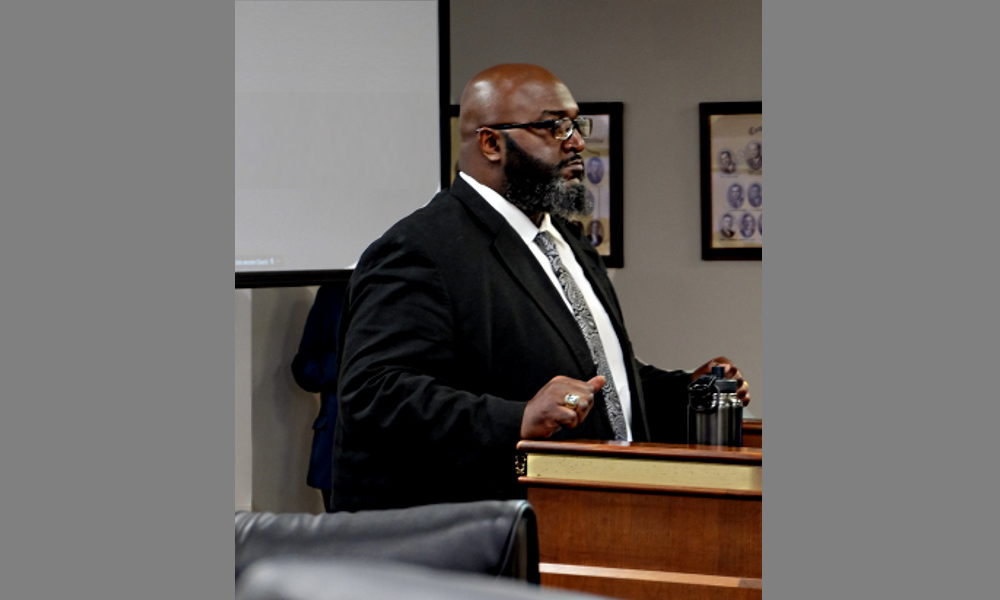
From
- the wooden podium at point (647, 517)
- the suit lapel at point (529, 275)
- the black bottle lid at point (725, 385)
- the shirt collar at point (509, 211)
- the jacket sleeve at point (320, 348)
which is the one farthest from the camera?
the jacket sleeve at point (320, 348)

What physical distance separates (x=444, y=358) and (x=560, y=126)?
54cm

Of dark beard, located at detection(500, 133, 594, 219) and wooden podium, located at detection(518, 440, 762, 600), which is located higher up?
dark beard, located at detection(500, 133, 594, 219)

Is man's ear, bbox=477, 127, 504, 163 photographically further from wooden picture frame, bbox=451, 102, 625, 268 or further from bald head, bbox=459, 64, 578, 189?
wooden picture frame, bbox=451, 102, 625, 268

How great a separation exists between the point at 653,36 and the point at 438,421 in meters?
2.56

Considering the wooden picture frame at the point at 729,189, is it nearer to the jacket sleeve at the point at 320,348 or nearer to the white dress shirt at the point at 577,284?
the jacket sleeve at the point at 320,348

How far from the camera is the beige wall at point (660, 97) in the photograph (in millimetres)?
4145

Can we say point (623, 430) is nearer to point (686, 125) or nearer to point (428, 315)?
point (428, 315)

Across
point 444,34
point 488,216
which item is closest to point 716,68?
point 444,34

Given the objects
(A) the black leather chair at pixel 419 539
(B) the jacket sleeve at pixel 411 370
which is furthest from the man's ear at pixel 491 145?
(A) the black leather chair at pixel 419 539

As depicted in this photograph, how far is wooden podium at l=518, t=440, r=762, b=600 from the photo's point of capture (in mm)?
1685

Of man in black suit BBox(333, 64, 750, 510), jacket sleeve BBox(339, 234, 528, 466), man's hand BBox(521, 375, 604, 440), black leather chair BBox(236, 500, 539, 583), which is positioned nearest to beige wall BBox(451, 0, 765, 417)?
man in black suit BBox(333, 64, 750, 510)

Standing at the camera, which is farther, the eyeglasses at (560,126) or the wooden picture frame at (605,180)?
the wooden picture frame at (605,180)

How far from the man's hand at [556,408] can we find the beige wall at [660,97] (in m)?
2.30

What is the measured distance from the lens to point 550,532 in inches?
69.6
